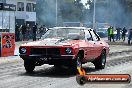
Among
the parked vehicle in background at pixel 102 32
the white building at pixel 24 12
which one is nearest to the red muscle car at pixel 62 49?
the white building at pixel 24 12

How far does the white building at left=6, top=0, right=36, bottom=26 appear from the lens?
170 feet

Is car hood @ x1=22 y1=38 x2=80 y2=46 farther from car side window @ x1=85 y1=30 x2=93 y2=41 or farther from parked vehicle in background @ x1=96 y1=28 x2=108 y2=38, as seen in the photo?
parked vehicle in background @ x1=96 y1=28 x2=108 y2=38

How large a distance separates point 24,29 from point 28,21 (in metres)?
15.4

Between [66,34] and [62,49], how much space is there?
5.00ft

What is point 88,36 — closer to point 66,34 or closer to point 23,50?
point 66,34

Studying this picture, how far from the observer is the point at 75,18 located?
9681 cm

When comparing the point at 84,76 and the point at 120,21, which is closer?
the point at 84,76

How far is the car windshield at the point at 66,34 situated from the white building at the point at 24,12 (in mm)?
37435

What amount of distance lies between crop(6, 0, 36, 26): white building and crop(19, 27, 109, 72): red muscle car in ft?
123

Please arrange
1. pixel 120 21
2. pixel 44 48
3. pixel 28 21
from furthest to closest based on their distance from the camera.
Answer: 1. pixel 120 21
2. pixel 28 21
3. pixel 44 48

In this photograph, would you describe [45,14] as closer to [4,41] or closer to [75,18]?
[75,18]

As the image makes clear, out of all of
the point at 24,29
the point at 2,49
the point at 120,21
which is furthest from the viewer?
the point at 120,21

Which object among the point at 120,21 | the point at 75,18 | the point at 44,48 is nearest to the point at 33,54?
the point at 44,48

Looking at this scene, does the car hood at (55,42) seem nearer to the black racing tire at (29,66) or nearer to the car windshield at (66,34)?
the car windshield at (66,34)
